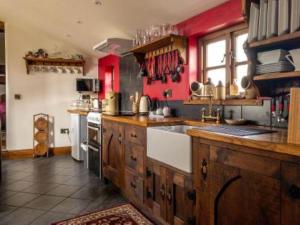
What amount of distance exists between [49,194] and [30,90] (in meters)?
2.78

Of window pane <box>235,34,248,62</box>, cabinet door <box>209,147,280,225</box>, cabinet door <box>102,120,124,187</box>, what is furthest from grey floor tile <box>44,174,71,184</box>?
window pane <box>235,34,248,62</box>

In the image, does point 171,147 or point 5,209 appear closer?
point 171,147

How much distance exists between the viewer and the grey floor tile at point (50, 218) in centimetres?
230

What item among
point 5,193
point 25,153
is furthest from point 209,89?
point 25,153

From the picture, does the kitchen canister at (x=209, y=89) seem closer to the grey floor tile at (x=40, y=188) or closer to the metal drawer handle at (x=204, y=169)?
the metal drawer handle at (x=204, y=169)

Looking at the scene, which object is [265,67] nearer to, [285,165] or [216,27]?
[285,165]

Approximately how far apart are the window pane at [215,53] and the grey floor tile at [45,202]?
2.17m

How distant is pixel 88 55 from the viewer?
549cm

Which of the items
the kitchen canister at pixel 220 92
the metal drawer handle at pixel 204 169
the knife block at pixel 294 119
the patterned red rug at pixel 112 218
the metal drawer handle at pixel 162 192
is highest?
the kitchen canister at pixel 220 92

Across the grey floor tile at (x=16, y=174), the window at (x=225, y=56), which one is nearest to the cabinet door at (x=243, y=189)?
the window at (x=225, y=56)

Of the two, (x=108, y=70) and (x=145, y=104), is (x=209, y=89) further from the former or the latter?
(x=108, y=70)

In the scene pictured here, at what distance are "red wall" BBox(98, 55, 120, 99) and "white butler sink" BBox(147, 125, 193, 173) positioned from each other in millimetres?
2589

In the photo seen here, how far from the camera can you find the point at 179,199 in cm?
188

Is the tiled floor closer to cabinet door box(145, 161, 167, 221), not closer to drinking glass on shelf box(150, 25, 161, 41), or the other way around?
cabinet door box(145, 161, 167, 221)
